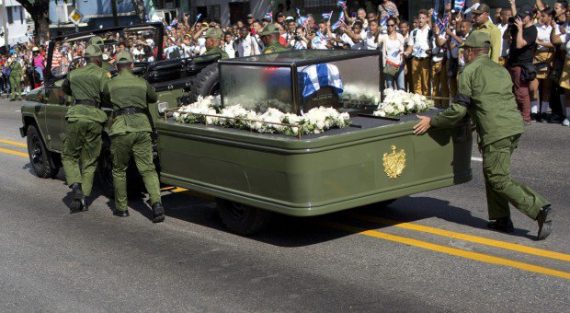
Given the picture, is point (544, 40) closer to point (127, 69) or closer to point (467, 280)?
point (127, 69)

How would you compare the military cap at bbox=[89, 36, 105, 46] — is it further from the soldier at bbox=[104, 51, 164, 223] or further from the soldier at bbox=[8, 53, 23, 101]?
the soldier at bbox=[8, 53, 23, 101]

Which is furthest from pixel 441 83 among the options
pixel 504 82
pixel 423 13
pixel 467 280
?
pixel 467 280

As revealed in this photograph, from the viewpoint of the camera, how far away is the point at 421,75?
644 inches

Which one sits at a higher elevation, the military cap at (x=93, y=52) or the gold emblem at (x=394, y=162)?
the military cap at (x=93, y=52)

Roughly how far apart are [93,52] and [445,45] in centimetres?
770

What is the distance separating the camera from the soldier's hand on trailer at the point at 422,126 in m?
7.64

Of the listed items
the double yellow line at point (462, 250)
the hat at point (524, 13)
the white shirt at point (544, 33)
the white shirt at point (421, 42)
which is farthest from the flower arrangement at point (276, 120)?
the white shirt at point (421, 42)

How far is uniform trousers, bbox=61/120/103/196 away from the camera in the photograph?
984cm

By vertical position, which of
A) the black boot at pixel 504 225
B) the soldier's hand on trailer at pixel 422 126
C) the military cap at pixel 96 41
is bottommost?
the black boot at pixel 504 225

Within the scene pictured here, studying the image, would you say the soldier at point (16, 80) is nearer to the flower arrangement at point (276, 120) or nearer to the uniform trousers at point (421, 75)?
the uniform trousers at point (421, 75)

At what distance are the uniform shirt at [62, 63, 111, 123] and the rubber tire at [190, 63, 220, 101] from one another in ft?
3.24

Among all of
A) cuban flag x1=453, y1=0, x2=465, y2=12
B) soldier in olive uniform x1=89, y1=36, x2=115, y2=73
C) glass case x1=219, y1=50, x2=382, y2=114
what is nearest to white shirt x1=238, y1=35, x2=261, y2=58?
cuban flag x1=453, y1=0, x2=465, y2=12

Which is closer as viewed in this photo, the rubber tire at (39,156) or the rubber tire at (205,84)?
the rubber tire at (205,84)

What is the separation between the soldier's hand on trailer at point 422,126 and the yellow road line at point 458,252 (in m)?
0.96
